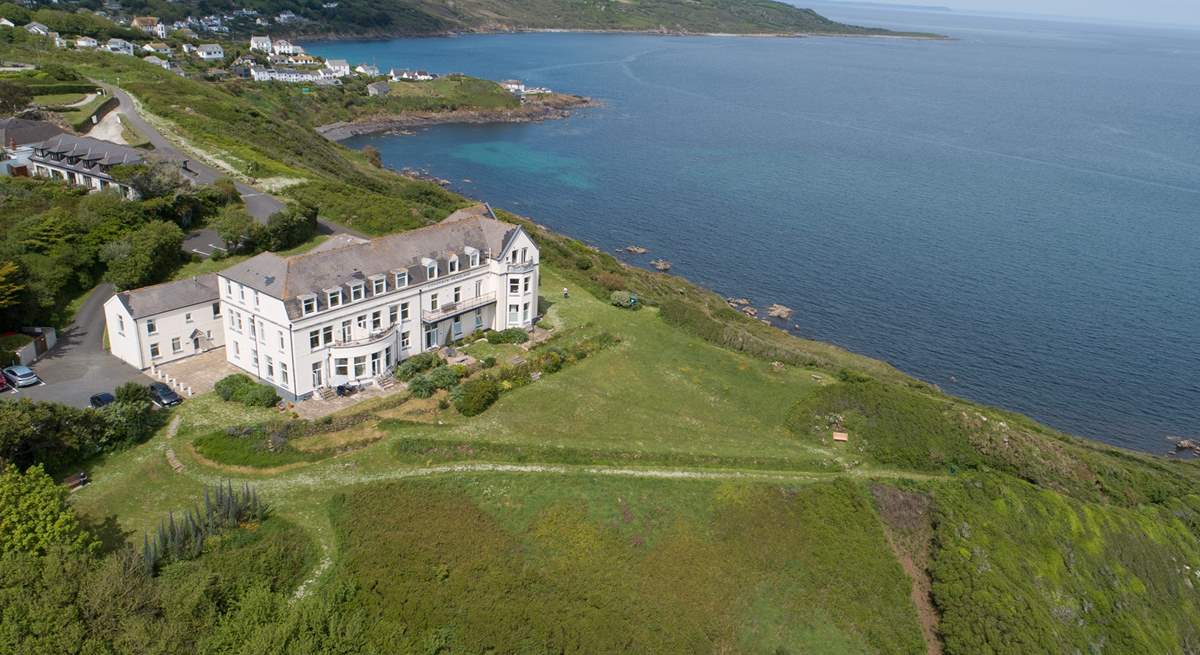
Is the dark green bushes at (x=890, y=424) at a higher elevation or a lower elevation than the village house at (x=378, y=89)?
higher

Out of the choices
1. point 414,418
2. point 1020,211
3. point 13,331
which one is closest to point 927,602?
point 414,418

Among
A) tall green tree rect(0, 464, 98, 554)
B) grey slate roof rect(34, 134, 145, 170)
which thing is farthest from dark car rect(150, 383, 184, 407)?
grey slate roof rect(34, 134, 145, 170)

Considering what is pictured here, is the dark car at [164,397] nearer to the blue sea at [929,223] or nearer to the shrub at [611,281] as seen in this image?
the shrub at [611,281]

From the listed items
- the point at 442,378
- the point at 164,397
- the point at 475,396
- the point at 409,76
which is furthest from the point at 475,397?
the point at 409,76

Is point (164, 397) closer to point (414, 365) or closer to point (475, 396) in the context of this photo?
point (414, 365)

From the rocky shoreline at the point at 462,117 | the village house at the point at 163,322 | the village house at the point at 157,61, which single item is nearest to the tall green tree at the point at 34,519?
the village house at the point at 163,322
